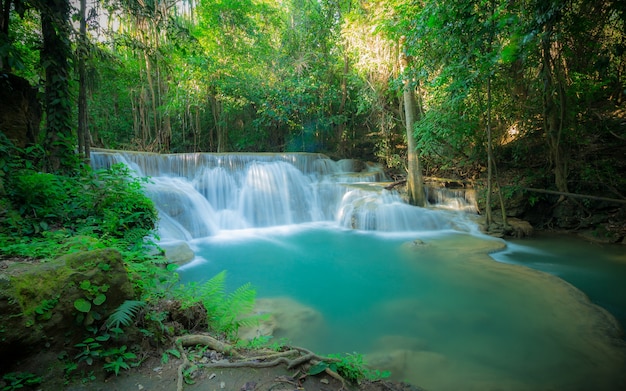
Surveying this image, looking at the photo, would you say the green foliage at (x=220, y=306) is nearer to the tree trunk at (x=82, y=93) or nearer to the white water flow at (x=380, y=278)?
the white water flow at (x=380, y=278)

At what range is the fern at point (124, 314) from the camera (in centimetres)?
204

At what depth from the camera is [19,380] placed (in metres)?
1.73

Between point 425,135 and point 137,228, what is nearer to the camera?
Result: point 137,228

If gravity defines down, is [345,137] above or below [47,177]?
above

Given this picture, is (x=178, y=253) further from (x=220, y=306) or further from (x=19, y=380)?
(x=19, y=380)

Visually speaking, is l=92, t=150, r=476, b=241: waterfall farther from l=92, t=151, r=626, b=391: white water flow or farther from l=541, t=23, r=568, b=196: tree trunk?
l=541, t=23, r=568, b=196: tree trunk

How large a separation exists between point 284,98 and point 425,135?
27.5 feet

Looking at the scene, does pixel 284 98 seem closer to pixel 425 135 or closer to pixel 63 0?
pixel 425 135

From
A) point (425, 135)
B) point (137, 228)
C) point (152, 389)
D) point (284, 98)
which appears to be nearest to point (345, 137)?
point (284, 98)

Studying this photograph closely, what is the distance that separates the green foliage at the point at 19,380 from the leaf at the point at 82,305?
390 mm

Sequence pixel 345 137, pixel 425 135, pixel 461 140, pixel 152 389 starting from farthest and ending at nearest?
pixel 345 137 → pixel 461 140 → pixel 425 135 → pixel 152 389

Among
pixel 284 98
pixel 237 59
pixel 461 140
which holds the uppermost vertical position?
pixel 237 59

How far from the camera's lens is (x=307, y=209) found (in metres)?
12.1

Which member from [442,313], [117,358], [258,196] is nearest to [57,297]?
[117,358]
